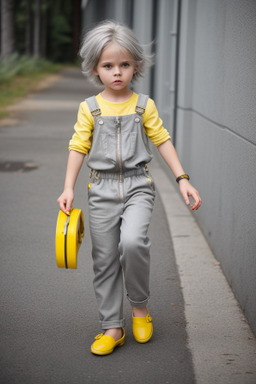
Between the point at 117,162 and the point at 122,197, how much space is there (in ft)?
0.61

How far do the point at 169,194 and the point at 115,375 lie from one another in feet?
14.8

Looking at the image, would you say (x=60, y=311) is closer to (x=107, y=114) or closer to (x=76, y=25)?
(x=107, y=114)

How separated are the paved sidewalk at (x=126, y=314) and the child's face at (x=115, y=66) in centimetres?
142

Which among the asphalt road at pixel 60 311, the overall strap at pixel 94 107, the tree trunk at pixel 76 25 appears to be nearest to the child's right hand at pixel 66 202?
the overall strap at pixel 94 107

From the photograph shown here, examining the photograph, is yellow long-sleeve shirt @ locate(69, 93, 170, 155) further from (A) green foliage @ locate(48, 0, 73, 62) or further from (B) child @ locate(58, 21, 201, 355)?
(A) green foliage @ locate(48, 0, 73, 62)

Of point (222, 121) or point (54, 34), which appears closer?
point (222, 121)

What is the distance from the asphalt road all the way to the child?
0.20m

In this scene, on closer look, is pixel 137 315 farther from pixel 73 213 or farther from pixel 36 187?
pixel 36 187

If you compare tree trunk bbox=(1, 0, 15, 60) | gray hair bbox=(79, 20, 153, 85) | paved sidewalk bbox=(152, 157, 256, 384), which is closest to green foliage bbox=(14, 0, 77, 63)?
tree trunk bbox=(1, 0, 15, 60)

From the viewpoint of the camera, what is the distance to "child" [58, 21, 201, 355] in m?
3.52

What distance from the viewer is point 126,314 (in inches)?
166

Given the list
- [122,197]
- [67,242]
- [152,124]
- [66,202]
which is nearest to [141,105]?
[152,124]

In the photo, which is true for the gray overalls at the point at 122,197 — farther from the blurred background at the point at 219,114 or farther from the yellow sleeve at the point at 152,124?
the blurred background at the point at 219,114

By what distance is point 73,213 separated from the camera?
355 centimetres
